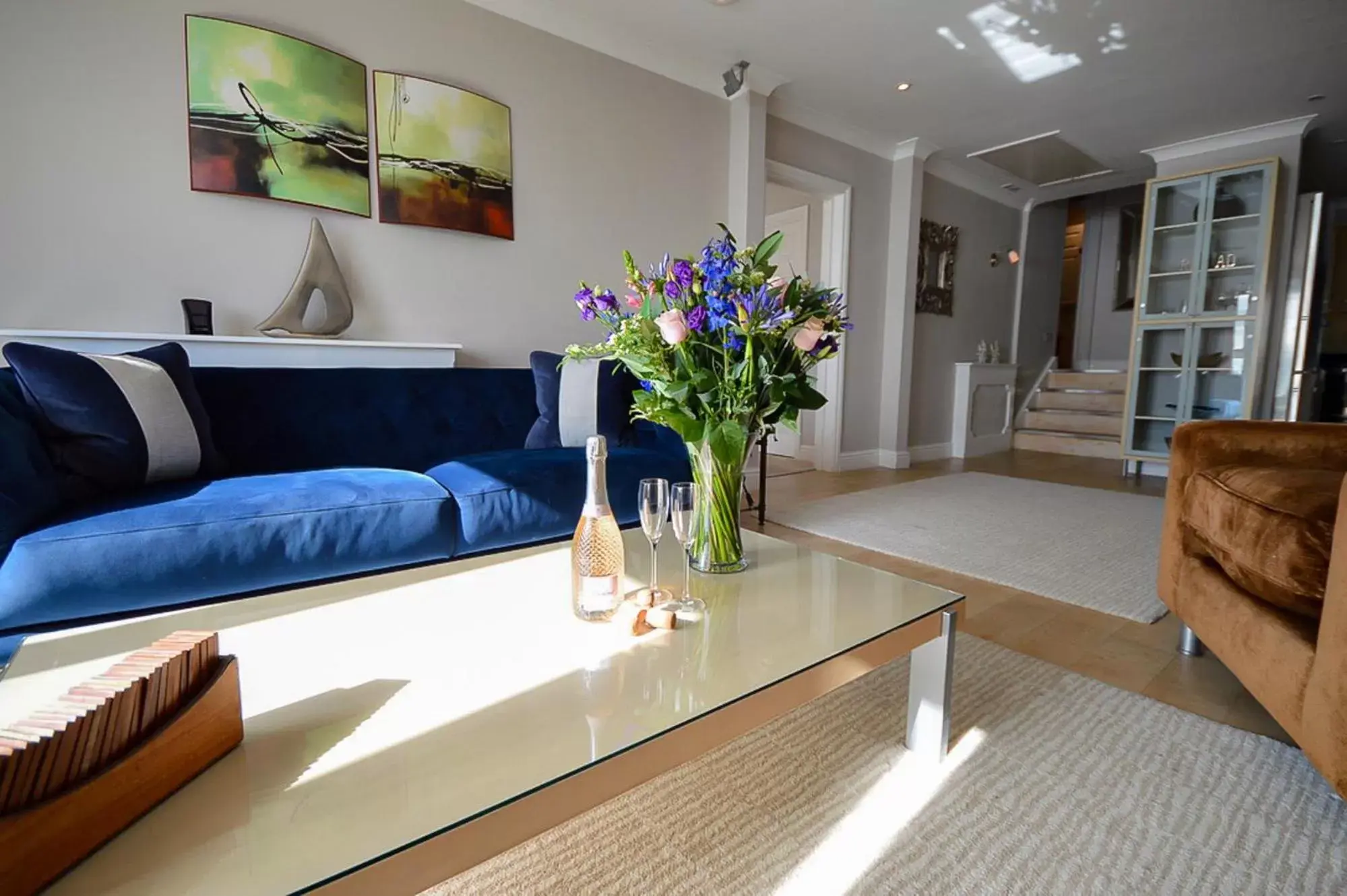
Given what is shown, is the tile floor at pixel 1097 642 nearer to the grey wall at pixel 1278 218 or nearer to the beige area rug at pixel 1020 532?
the beige area rug at pixel 1020 532

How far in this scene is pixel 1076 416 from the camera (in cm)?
589

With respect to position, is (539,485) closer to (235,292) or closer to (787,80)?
(235,292)

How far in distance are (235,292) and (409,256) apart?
658 millimetres

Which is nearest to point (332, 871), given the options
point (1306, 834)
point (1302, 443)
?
point (1306, 834)

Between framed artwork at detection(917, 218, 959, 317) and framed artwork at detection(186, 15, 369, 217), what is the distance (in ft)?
13.2

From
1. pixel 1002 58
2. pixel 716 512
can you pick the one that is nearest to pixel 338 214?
pixel 716 512

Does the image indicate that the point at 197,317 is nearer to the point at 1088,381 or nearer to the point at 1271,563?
the point at 1271,563

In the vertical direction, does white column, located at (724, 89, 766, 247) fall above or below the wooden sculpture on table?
above

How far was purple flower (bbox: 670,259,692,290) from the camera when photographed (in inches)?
39.6

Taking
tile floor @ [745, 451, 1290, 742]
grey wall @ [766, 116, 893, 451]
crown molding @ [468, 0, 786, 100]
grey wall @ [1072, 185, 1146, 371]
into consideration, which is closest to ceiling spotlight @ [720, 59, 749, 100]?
crown molding @ [468, 0, 786, 100]

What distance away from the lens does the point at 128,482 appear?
1513 millimetres

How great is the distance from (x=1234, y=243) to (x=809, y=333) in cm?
516

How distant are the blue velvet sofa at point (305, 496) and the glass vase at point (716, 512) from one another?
2.58ft

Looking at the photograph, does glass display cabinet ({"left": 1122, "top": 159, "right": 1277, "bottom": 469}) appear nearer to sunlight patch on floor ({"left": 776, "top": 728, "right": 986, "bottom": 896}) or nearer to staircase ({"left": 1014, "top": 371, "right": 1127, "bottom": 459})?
staircase ({"left": 1014, "top": 371, "right": 1127, "bottom": 459})
